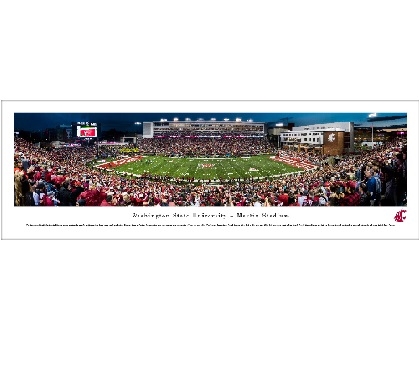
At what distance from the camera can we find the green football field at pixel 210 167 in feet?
37.5

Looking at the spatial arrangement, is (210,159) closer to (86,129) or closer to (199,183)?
(199,183)

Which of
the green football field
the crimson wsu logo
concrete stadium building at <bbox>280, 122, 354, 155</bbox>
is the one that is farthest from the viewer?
the green football field

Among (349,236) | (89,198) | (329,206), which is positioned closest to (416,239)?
(349,236)

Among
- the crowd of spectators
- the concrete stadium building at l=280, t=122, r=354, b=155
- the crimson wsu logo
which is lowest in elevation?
the crimson wsu logo

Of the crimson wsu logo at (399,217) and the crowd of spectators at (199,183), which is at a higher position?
the crowd of spectators at (199,183)

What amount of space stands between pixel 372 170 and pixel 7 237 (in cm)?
1146

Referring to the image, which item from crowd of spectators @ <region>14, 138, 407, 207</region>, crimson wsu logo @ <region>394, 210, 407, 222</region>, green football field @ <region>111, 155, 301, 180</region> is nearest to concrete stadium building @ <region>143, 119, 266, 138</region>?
crowd of spectators @ <region>14, 138, 407, 207</region>

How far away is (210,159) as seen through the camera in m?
11.8

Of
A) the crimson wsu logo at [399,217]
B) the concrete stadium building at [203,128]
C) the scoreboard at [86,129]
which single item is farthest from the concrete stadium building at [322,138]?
the scoreboard at [86,129]

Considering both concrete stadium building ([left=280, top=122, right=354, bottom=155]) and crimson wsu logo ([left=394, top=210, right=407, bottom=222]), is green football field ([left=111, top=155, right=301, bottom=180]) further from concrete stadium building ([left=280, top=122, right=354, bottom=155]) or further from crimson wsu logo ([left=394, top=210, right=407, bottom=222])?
crimson wsu logo ([left=394, top=210, right=407, bottom=222])

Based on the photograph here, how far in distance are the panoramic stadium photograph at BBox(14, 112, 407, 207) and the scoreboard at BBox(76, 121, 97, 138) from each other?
3cm

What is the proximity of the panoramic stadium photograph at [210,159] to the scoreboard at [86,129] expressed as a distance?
1.2 inches

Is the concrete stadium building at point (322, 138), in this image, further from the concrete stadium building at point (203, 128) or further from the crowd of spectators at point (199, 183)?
the concrete stadium building at point (203, 128)

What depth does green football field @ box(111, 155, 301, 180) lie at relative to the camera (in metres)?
11.4
